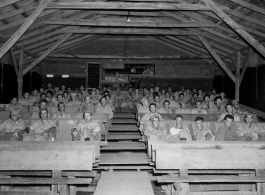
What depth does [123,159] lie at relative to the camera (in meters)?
5.50

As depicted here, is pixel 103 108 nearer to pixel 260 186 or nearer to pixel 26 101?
pixel 26 101

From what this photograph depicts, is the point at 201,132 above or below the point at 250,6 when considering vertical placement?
below

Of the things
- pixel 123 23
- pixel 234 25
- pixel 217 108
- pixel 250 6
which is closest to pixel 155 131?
pixel 217 108

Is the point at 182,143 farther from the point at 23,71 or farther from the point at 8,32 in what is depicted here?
the point at 23,71

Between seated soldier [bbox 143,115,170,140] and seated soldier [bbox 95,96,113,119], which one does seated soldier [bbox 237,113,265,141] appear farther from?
seated soldier [bbox 95,96,113,119]

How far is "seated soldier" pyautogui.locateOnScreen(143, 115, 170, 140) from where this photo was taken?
5.15m

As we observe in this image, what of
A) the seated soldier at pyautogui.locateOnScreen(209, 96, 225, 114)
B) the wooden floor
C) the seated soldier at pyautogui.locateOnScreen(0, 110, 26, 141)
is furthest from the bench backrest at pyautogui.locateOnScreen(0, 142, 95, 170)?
the seated soldier at pyautogui.locateOnScreen(209, 96, 225, 114)

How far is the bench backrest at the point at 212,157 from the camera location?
3.54 m

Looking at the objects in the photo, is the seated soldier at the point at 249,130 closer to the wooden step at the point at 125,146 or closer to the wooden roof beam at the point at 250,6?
the wooden step at the point at 125,146

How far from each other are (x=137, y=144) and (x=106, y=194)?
10.8 feet

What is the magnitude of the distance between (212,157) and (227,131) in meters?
2.25

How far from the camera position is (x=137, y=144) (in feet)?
21.1

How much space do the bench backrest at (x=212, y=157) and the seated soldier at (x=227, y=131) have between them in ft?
5.13

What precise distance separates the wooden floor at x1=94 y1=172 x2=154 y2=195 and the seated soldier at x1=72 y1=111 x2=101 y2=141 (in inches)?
49.6
